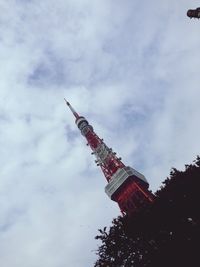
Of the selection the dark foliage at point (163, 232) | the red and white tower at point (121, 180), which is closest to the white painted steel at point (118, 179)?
the red and white tower at point (121, 180)

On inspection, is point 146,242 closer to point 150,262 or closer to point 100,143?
point 150,262

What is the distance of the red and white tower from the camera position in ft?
193

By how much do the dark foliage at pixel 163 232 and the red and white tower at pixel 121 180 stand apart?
3016 centimetres

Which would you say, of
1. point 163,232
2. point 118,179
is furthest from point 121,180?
point 163,232

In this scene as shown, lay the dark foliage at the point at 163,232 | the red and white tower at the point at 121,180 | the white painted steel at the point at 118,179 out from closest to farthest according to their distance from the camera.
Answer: the dark foliage at the point at 163,232 < the red and white tower at the point at 121,180 < the white painted steel at the point at 118,179

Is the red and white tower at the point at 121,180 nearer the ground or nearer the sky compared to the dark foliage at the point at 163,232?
nearer the sky

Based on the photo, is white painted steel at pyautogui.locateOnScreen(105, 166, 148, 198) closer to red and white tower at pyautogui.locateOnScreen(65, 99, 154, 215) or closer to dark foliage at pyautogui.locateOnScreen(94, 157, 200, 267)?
red and white tower at pyautogui.locateOnScreen(65, 99, 154, 215)

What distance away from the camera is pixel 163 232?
22.0 metres

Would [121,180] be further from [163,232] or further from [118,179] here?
[163,232]

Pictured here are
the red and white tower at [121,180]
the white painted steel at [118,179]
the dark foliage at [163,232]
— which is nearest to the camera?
the dark foliage at [163,232]

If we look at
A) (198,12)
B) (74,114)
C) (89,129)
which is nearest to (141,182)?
(89,129)

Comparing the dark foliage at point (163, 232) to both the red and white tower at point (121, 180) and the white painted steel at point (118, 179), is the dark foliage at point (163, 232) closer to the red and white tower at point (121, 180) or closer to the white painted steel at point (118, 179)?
the red and white tower at point (121, 180)

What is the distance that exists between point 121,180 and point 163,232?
39.5 metres

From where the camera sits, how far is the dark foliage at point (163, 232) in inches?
809
